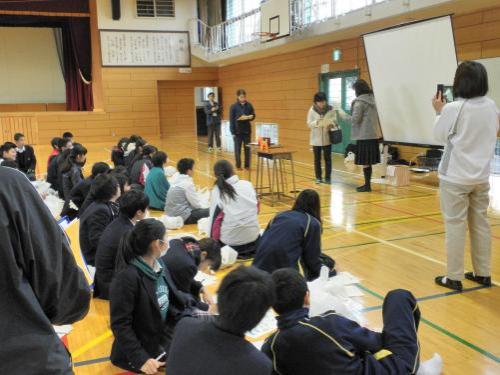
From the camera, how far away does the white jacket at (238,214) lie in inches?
156

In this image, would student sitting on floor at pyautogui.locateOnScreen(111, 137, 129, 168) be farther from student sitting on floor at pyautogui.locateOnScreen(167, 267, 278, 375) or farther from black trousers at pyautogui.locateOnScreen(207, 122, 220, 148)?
student sitting on floor at pyautogui.locateOnScreen(167, 267, 278, 375)

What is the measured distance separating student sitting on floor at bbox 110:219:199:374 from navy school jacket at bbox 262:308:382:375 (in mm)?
756

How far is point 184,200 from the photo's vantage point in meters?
5.21

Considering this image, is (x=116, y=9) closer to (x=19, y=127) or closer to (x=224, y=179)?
(x=19, y=127)

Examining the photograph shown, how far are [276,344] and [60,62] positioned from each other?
17512mm

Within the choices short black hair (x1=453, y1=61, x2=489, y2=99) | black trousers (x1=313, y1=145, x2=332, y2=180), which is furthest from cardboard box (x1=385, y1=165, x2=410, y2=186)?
short black hair (x1=453, y1=61, x2=489, y2=99)

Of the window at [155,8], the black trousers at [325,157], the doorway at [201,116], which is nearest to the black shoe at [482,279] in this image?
the black trousers at [325,157]

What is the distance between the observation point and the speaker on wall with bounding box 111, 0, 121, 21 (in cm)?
1469

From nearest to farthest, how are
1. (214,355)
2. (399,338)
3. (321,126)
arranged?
(214,355)
(399,338)
(321,126)

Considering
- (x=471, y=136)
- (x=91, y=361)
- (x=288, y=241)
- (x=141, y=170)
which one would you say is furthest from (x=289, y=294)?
(x=141, y=170)

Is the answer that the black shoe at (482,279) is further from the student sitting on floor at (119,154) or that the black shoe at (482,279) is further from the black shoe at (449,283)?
the student sitting on floor at (119,154)

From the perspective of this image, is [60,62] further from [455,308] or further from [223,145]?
[455,308]

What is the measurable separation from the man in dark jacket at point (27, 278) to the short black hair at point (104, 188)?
2.15 m

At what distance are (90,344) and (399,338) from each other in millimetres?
1725
